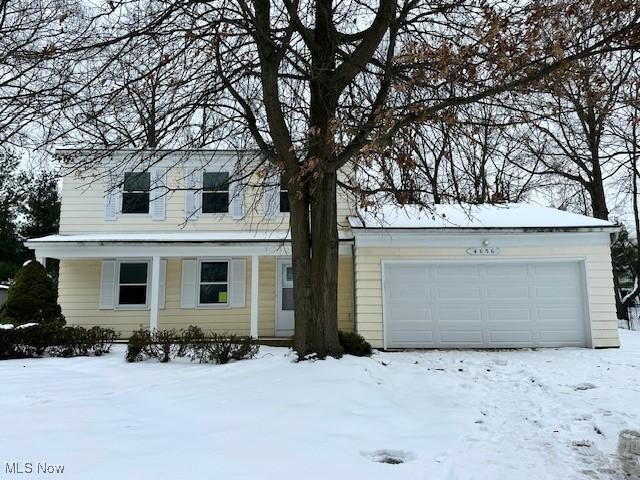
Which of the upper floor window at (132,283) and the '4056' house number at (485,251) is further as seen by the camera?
the upper floor window at (132,283)

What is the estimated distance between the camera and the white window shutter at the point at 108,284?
45.7 feet

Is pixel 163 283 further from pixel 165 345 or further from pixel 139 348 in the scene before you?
pixel 165 345

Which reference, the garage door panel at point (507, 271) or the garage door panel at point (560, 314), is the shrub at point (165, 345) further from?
the garage door panel at point (560, 314)

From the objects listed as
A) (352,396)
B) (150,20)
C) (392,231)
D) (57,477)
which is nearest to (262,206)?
(392,231)

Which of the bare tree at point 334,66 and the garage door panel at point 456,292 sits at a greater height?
the bare tree at point 334,66

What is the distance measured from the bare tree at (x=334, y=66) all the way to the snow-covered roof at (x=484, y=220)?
3.88 meters

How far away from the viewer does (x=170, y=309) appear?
13961 mm

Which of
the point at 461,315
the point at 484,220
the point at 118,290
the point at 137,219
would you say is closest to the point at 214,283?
the point at 118,290

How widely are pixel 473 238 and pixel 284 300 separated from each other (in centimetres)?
564

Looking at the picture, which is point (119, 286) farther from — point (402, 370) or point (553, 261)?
point (553, 261)

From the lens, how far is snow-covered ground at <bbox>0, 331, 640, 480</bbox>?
3.90 metres

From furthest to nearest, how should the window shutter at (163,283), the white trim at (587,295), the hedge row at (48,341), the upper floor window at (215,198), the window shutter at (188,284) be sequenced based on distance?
the upper floor window at (215,198), the window shutter at (188,284), the window shutter at (163,283), the white trim at (587,295), the hedge row at (48,341)

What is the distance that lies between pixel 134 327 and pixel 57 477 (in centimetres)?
1105

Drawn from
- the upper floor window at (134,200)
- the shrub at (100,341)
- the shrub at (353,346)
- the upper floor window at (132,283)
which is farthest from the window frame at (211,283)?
the shrub at (353,346)
